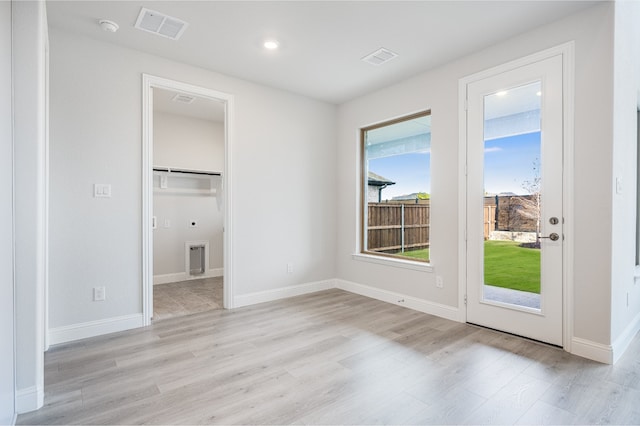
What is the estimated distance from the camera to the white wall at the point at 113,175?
290cm

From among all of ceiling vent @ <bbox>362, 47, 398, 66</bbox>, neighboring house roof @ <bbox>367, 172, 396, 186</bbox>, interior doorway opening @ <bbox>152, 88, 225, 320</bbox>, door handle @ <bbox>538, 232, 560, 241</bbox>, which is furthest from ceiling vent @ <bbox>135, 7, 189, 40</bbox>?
door handle @ <bbox>538, 232, 560, 241</bbox>

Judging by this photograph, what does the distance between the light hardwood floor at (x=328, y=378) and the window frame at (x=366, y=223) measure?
80 centimetres

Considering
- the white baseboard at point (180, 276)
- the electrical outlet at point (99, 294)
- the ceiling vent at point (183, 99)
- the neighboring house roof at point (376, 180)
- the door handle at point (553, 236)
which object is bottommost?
the white baseboard at point (180, 276)

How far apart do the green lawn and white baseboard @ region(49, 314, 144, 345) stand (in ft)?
11.2

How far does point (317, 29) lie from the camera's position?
290 cm

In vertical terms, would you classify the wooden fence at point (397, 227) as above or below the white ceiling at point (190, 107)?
below

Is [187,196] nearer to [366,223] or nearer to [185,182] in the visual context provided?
[185,182]

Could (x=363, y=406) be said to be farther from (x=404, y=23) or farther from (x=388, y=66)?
(x=388, y=66)

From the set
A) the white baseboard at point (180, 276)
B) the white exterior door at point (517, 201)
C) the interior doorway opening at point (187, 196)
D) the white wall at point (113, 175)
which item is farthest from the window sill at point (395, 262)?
the white baseboard at point (180, 276)

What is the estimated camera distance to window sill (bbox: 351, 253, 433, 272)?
377 cm

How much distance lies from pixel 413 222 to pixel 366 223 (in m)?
0.77

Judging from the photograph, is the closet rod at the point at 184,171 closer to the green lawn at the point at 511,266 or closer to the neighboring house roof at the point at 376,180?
the neighboring house roof at the point at 376,180

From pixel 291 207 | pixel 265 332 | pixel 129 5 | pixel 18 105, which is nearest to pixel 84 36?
pixel 129 5

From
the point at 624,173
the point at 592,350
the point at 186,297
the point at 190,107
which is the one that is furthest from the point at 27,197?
the point at 624,173
